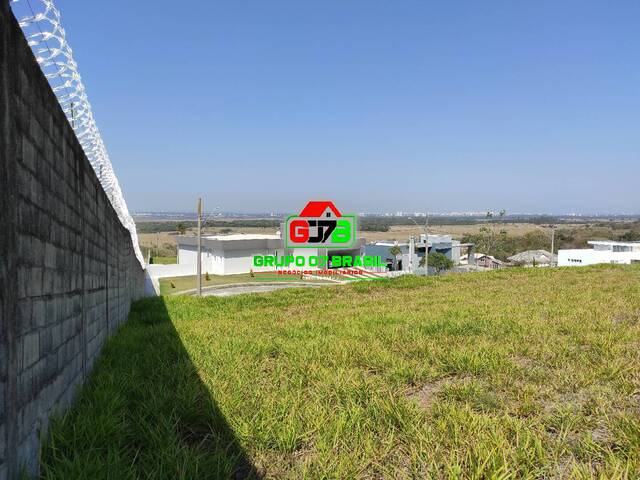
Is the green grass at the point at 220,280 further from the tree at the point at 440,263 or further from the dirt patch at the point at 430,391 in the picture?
the dirt patch at the point at 430,391

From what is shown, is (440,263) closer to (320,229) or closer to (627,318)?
(320,229)

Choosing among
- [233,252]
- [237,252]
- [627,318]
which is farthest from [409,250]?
[627,318]

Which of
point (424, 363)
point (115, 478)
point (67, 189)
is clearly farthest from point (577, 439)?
point (67, 189)

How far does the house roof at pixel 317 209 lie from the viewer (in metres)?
33.4

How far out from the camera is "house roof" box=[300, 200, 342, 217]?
3341 centimetres

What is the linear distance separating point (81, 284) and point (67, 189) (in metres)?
0.91

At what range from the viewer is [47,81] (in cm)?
282

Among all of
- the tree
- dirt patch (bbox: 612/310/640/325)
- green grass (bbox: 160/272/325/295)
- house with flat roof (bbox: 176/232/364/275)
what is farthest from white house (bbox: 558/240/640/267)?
dirt patch (bbox: 612/310/640/325)

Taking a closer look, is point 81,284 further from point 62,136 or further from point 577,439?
point 577,439

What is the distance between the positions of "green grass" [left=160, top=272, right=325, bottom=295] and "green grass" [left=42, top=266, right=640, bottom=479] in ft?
72.6

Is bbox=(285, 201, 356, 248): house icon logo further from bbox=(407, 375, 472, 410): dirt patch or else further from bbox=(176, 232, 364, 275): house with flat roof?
bbox=(407, 375, 472, 410): dirt patch

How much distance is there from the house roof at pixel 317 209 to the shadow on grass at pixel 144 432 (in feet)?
96.0

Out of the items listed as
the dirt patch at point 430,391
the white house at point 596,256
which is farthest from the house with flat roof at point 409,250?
the dirt patch at point 430,391

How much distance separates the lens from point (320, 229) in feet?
118
